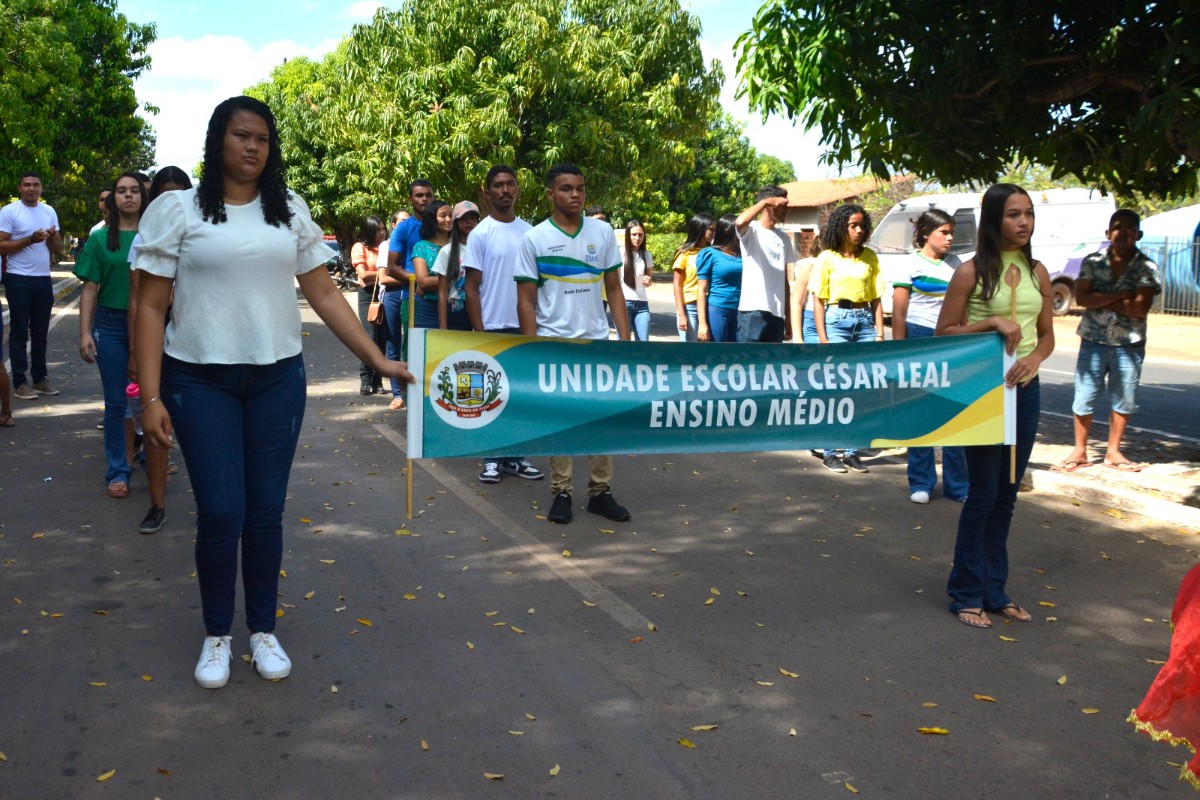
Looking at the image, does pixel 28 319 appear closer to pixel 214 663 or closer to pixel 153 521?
pixel 153 521

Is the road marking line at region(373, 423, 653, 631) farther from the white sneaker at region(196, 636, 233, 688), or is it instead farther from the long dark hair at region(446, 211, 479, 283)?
the white sneaker at region(196, 636, 233, 688)

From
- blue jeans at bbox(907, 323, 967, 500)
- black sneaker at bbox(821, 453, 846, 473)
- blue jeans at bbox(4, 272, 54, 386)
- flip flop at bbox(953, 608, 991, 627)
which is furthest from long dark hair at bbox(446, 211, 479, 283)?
blue jeans at bbox(4, 272, 54, 386)

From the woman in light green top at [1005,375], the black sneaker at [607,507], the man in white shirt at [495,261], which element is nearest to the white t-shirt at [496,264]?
the man in white shirt at [495,261]

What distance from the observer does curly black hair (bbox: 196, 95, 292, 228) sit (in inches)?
164

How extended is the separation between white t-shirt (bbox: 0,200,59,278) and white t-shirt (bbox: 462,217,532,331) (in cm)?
586

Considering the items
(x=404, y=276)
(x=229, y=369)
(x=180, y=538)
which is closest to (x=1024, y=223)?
(x=229, y=369)

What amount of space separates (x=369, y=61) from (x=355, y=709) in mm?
20032

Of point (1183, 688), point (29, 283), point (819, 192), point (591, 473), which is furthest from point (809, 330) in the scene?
point (819, 192)

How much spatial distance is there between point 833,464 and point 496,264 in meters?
2.89

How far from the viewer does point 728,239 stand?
9.64 meters

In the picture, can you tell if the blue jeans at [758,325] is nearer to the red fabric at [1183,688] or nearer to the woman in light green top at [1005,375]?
the woman in light green top at [1005,375]

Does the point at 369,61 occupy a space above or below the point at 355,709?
above

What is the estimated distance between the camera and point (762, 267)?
354 inches

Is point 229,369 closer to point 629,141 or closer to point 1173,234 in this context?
point 629,141
